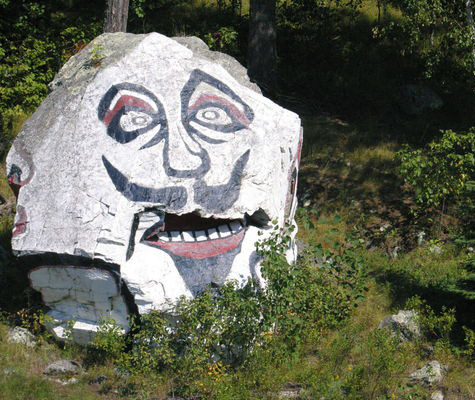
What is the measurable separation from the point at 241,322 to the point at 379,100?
7977 mm

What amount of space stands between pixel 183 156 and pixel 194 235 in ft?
2.50

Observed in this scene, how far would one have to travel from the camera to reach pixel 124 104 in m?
7.11

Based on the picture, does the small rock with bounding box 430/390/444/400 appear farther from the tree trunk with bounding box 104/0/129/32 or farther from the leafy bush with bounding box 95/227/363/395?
the tree trunk with bounding box 104/0/129/32

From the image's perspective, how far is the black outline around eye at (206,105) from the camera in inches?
281

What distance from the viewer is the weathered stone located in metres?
13.0

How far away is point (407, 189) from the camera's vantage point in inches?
415

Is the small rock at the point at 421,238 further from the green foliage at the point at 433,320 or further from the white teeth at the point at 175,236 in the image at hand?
the white teeth at the point at 175,236

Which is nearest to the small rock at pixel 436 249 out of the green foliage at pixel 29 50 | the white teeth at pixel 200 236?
the white teeth at pixel 200 236

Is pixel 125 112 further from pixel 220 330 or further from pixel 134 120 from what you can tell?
pixel 220 330

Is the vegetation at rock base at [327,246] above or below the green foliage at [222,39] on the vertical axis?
below

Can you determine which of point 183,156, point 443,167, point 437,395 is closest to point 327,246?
point 443,167

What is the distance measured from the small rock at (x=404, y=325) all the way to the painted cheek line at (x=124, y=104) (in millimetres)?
3216

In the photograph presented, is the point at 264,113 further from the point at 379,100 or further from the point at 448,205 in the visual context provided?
the point at 379,100

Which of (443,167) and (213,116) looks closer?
(213,116)
